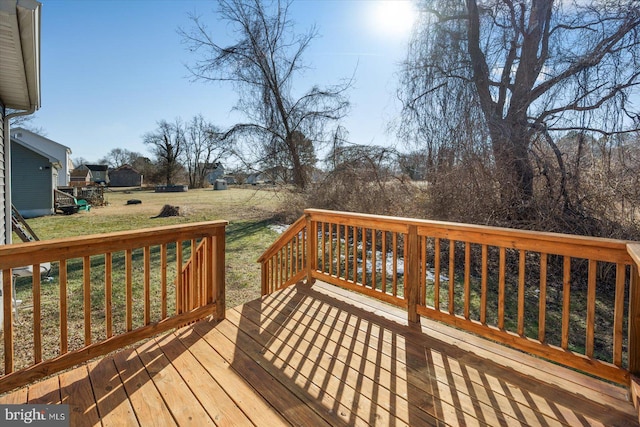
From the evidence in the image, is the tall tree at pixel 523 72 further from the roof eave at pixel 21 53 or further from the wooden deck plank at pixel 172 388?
the roof eave at pixel 21 53

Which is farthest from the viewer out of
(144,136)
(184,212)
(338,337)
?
(144,136)

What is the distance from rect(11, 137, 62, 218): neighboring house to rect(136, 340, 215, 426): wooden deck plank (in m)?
14.5

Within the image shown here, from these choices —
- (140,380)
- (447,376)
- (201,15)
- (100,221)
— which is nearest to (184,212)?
(100,221)

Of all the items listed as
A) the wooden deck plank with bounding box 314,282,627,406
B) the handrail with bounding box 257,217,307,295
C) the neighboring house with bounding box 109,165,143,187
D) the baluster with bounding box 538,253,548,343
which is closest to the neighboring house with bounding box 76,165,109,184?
the neighboring house with bounding box 109,165,143,187

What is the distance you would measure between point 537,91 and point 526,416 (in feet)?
16.4

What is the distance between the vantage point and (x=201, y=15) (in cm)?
1036

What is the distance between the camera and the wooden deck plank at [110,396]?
62.8 inches

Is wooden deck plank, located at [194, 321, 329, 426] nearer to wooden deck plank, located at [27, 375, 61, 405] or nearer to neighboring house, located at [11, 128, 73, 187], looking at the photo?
wooden deck plank, located at [27, 375, 61, 405]

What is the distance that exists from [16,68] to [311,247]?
339 cm

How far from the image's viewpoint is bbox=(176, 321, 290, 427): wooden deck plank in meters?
1.62

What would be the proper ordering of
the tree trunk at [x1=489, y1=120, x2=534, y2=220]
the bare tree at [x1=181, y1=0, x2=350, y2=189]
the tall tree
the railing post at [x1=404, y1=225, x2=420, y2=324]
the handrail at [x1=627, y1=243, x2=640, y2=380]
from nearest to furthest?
the handrail at [x1=627, y1=243, x2=640, y2=380]
the railing post at [x1=404, y1=225, x2=420, y2=324]
the tall tree
the tree trunk at [x1=489, y1=120, x2=534, y2=220]
the bare tree at [x1=181, y1=0, x2=350, y2=189]

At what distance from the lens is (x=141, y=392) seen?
1.82 metres

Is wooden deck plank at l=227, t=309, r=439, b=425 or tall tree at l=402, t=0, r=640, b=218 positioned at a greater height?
tall tree at l=402, t=0, r=640, b=218

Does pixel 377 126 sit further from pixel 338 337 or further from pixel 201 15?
pixel 201 15
